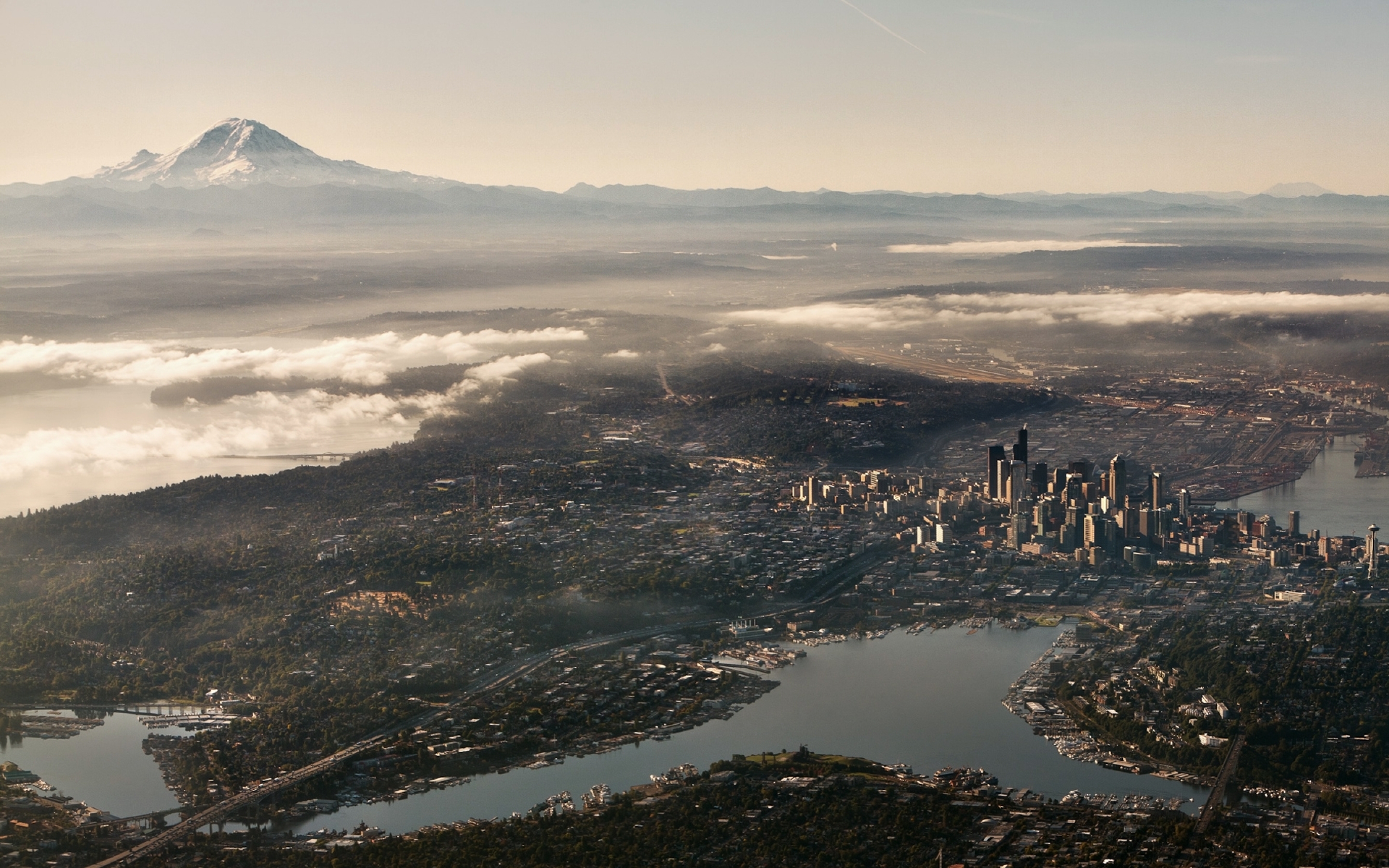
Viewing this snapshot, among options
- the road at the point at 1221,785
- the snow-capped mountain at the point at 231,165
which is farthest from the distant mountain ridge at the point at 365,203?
the road at the point at 1221,785

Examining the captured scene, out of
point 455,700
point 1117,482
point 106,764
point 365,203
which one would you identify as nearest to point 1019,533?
point 1117,482

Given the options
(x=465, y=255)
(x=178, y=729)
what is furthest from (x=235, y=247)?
(x=178, y=729)

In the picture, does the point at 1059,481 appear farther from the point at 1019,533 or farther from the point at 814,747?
the point at 814,747

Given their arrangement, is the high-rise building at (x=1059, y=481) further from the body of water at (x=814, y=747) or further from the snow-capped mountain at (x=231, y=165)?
the snow-capped mountain at (x=231, y=165)

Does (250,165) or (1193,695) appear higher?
(250,165)

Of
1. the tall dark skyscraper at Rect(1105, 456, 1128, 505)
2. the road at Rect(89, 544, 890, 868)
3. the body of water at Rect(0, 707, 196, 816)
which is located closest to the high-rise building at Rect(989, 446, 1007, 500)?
the tall dark skyscraper at Rect(1105, 456, 1128, 505)

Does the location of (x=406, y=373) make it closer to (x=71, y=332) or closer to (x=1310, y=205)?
(x=71, y=332)

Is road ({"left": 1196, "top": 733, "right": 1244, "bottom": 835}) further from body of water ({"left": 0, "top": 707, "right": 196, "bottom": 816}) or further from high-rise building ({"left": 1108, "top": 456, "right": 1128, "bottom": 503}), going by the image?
body of water ({"left": 0, "top": 707, "right": 196, "bottom": 816})
